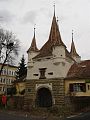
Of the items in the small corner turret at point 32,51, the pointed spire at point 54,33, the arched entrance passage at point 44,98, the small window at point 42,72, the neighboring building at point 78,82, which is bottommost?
the arched entrance passage at point 44,98

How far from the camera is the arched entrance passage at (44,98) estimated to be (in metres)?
41.1

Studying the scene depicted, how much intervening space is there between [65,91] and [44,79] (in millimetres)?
4304

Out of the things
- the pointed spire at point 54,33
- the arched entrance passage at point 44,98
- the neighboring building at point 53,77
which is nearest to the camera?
the neighboring building at point 53,77

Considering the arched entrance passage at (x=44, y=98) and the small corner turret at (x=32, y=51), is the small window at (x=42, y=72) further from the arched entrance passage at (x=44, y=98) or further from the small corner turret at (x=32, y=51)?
the small corner turret at (x=32, y=51)

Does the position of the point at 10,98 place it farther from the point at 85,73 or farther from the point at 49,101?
the point at 85,73

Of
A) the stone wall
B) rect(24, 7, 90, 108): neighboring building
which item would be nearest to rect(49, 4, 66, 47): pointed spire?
rect(24, 7, 90, 108): neighboring building

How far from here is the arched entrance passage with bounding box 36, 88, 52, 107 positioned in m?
41.1

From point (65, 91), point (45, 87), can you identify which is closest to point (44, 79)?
point (45, 87)

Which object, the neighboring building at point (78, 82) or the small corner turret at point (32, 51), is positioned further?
the small corner turret at point (32, 51)

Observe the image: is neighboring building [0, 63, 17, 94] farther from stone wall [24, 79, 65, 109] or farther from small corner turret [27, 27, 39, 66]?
stone wall [24, 79, 65, 109]

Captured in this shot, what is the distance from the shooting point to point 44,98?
42062 millimetres

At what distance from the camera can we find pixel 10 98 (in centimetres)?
4488

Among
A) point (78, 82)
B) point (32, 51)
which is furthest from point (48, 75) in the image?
point (32, 51)

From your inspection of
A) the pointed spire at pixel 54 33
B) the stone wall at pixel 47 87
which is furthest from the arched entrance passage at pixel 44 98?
the pointed spire at pixel 54 33
